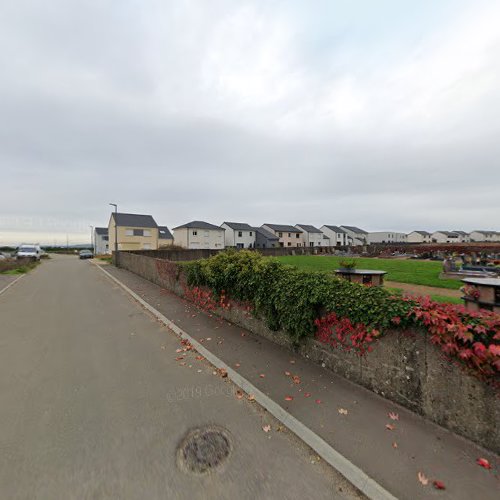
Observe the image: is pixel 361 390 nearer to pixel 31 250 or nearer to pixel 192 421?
pixel 192 421

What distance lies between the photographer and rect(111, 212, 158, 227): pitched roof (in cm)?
4450

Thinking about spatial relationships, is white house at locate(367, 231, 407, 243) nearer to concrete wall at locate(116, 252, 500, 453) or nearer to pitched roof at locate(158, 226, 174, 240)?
pitched roof at locate(158, 226, 174, 240)

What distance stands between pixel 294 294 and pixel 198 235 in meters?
49.2

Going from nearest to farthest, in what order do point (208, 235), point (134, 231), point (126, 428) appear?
point (126, 428)
point (134, 231)
point (208, 235)

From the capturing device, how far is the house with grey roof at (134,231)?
43.6 m

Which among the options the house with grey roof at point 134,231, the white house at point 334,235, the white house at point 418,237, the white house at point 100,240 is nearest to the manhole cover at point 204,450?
the house with grey roof at point 134,231

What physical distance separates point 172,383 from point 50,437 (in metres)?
1.52

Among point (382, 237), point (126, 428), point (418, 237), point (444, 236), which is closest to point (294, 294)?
point (126, 428)

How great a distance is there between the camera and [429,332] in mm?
2939

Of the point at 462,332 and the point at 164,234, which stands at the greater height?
the point at 164,234

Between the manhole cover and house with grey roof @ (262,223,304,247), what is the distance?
59.8m

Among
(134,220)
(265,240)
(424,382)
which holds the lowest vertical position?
(424,382)

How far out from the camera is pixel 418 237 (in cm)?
9950

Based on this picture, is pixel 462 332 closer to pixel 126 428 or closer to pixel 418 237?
pixel 126 428
